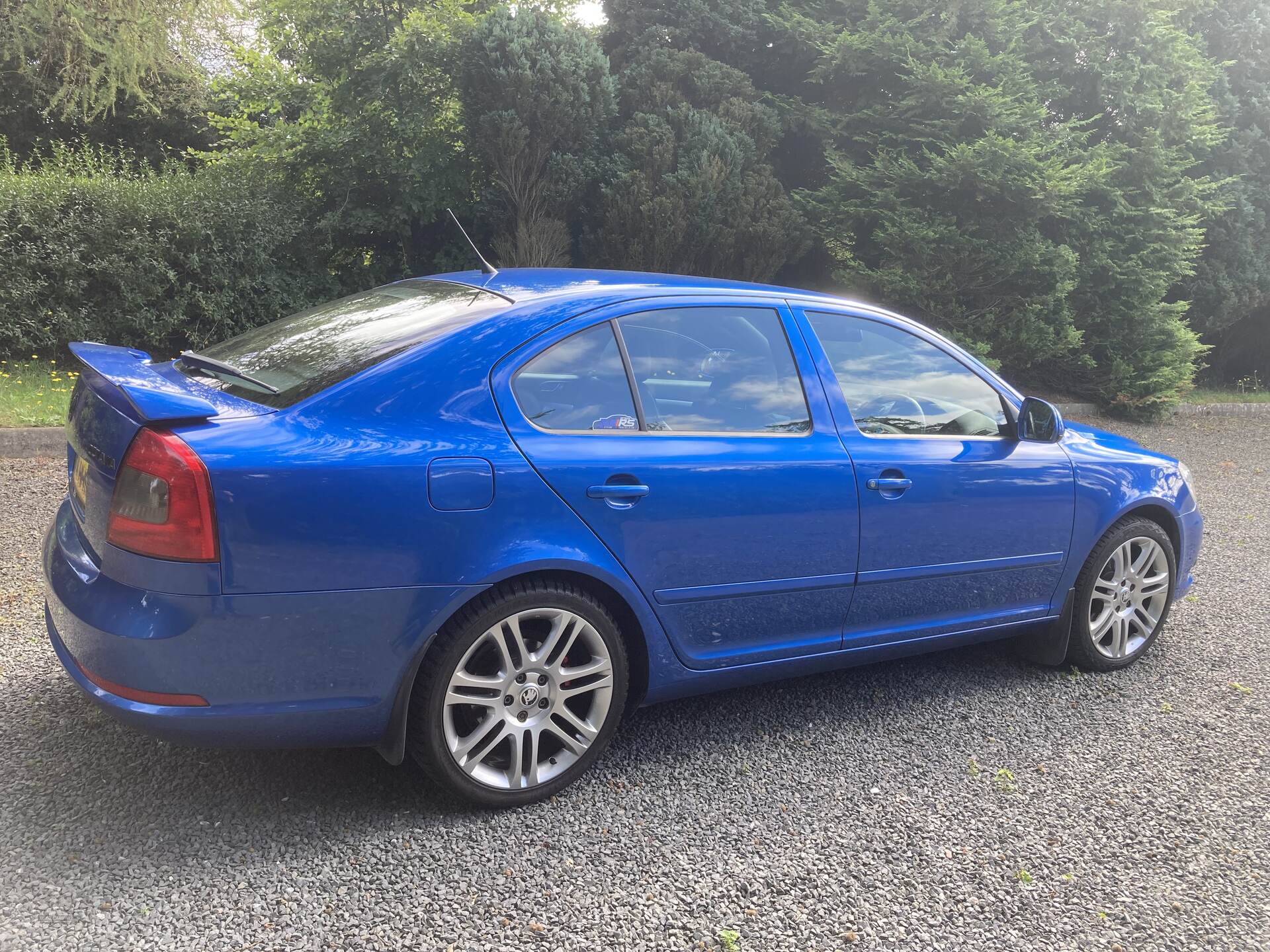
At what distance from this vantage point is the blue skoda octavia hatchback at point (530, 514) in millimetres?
2301

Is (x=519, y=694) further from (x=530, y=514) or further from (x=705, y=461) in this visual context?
(x=705, y=461)

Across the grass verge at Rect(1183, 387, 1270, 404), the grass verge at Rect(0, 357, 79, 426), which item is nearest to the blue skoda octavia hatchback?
the grass verge at Rect(0, 357, 79, 426)

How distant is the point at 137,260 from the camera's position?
33.8ft

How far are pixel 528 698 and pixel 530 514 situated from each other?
1.77ft

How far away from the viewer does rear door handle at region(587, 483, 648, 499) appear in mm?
2697

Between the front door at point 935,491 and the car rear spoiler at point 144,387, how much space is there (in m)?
2.01

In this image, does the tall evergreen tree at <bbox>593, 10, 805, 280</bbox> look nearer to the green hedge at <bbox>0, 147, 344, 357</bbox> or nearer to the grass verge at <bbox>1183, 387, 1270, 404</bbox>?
the green hedge at <bbox>0, 147, 344, 357</bbox>

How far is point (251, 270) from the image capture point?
11.1 m

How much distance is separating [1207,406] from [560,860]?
48.1 feet

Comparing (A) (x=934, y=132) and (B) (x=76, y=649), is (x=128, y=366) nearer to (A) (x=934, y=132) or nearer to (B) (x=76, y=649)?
(B) (x=76, y=649)

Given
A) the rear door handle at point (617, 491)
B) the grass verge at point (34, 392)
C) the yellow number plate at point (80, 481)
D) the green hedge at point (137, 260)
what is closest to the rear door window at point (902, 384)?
the rear door handle at point (617, 491)

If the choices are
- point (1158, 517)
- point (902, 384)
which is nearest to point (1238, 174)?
point (1158, 517)

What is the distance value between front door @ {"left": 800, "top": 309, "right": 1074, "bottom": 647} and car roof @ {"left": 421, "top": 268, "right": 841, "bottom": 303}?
33 centimetres

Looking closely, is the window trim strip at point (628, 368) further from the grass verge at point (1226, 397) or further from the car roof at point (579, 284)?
the grass verge at point (1226, 397)
